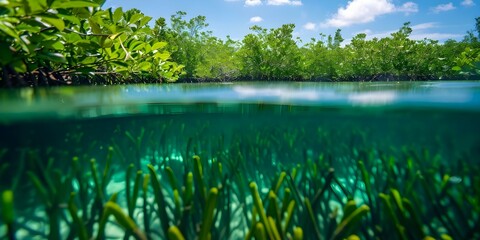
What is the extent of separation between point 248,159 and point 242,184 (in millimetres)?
1046

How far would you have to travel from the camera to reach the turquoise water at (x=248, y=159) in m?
2.74

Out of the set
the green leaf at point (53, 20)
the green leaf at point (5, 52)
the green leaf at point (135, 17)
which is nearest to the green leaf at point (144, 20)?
the green leaf at point (135, 17)

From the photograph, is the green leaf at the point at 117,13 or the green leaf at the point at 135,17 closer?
the green leaf at the point at 117,13

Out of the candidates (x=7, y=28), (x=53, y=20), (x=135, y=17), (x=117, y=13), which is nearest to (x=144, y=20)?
(x=135, y=17)

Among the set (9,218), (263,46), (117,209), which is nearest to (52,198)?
(9,218)

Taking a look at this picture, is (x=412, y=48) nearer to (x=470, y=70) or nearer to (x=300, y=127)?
(x=470, y=70)

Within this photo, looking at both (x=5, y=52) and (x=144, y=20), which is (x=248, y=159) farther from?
(x=5, y=52)

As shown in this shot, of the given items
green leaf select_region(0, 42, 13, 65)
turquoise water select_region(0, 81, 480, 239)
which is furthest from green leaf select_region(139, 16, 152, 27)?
green leaf select_region(0, 42, 13, 65)

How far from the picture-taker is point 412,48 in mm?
21438

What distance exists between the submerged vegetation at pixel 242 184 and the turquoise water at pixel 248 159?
2 cm

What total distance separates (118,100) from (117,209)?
2622mm

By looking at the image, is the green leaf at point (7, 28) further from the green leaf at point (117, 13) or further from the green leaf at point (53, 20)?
the green leaf at point (117, 13)

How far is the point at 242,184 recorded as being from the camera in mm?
3092

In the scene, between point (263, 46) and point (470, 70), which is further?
point (263, 46)
